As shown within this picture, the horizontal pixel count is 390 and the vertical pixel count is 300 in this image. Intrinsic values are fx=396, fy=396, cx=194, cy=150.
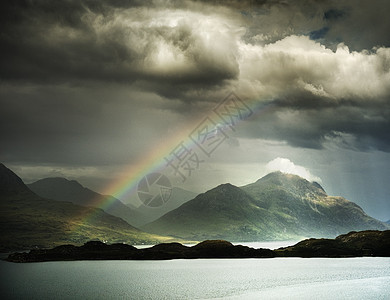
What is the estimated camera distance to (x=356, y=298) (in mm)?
133250

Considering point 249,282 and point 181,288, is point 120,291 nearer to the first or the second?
point 181,288

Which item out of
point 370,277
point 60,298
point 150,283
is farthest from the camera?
point 370,277

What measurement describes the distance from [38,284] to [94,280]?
2794 centimetres

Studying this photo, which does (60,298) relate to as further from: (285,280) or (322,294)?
(285,280)

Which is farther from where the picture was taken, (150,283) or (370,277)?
(370,277)

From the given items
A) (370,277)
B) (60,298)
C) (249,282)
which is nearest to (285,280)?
(249,282)

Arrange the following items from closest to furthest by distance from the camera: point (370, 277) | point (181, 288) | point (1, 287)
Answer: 1. point (1, 287)
2. point (181, 288)
3. point (370, 277)

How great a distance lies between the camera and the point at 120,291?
503ft

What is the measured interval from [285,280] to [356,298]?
211 feet

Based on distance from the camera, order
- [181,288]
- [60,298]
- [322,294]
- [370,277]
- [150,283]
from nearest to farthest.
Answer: [60,298]
[322,294]
[181,288]
[150,283]
[370,277]

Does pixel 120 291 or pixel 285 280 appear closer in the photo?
pixel 120 291

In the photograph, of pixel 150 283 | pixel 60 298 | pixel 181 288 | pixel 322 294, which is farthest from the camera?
pixel 150 283

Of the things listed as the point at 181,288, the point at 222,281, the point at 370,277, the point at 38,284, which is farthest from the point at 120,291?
the point at 370,277

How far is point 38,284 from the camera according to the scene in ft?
551
